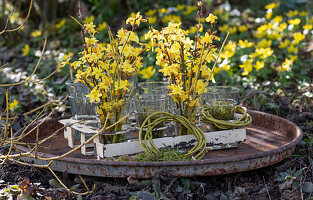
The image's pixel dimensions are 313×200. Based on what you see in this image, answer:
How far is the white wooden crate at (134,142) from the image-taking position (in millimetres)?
1979

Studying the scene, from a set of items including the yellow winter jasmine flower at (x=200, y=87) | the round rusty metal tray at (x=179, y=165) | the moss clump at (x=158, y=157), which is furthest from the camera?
the yellow winter jasmine flower at (x=200, y=87)

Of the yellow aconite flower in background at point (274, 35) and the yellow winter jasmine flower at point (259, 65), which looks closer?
the yellow winter jasmine flower at point (259, 65)

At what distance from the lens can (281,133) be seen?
247 cm

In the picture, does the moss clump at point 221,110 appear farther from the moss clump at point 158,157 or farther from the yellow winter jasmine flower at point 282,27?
the yellow winter jasmine flower at point 282,27

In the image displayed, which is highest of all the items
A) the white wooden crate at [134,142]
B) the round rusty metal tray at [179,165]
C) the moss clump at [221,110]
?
the moss clump at [221,110]

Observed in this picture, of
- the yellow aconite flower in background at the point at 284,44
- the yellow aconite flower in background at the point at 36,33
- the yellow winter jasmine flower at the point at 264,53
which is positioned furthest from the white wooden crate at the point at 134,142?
the yellow aconite flower in background at the point at 36,33

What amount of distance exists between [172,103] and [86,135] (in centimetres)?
45

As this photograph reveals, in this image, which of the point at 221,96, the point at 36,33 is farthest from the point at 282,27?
the point at 36,33

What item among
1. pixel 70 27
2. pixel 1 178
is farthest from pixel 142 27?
pixel 1 178

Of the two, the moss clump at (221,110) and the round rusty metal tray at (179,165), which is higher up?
the moss clump at (221,110)

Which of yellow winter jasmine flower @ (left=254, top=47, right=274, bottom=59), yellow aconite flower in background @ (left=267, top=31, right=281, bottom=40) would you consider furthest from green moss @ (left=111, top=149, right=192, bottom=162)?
yellow aconite flower in background @ (left=267, top=31, right=281, bottom=40)

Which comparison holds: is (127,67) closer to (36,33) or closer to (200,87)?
(200,87)

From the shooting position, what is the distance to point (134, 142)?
79.5 inches

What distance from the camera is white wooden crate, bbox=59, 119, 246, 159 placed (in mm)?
1979
